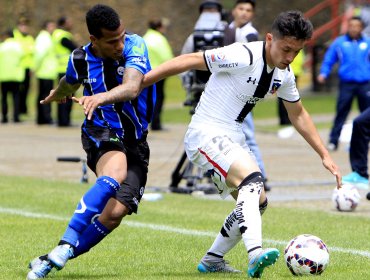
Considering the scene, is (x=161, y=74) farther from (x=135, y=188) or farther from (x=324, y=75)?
(x=324, y=75)

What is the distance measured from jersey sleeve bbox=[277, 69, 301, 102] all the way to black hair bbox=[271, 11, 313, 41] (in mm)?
442

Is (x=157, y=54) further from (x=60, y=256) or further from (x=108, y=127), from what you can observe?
(x=60, y=256)

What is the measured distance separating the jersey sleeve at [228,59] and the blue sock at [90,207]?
1.03 m

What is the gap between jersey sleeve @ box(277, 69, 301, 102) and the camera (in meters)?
7.43

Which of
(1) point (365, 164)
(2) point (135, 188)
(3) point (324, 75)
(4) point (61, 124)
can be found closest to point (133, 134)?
(2) point (135, 188)

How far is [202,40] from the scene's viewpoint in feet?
41.8

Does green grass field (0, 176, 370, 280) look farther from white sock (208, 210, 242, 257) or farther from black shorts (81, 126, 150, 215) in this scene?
black shorts (81, 126, 150, 215)

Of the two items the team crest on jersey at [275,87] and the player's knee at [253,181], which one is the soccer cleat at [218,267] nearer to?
the player's knee at [253,181]

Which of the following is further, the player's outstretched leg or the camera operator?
the camera operator

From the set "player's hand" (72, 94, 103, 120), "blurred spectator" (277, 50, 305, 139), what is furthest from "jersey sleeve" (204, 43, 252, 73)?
"blurred spectator" (277, 50, 305, 139)

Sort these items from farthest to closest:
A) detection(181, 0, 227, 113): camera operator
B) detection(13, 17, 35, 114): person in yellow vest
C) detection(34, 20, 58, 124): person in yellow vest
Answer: detection(13, 17, 35, 114): person in yellow vest → detection(34, 20, 58, 124): person in yellow vest → detection(181, 0, 227, 113): camera operator

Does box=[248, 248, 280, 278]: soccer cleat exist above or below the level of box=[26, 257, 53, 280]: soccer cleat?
above

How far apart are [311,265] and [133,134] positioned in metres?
1.57

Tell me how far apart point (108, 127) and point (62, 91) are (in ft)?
1.61
